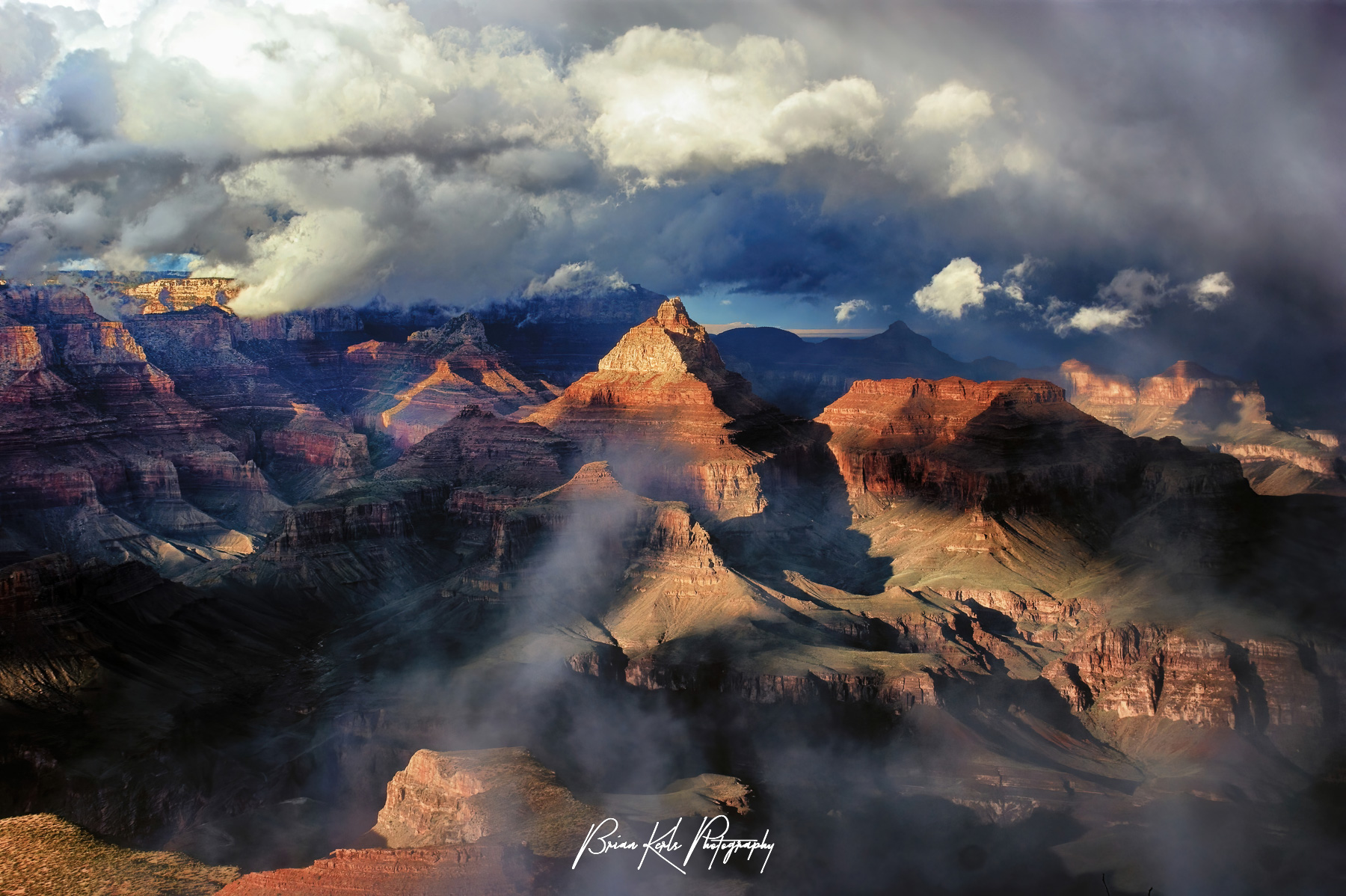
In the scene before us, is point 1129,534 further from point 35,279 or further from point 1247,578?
point 35,279

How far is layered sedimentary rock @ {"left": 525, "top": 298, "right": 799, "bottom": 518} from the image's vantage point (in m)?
138

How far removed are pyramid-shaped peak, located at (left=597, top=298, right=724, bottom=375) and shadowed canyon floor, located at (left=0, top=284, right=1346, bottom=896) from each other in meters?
9.60

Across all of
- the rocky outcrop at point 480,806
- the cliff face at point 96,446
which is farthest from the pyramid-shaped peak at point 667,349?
the rocky outcrop at point 480,806

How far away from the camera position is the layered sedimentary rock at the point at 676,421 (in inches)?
5428

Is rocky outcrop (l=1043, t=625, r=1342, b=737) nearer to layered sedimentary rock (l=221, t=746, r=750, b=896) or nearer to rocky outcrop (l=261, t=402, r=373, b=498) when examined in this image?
layered sedimentary rock (l=221, t=746, r=750, b=896)

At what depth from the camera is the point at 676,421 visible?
495ft

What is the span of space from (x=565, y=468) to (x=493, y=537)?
33.7 metres

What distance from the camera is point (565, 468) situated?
139750 mm

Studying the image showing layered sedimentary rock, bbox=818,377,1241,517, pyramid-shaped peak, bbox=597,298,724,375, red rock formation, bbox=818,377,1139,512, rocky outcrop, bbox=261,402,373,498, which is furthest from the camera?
pyramid-shaped peak, bbox=597,298,724,375

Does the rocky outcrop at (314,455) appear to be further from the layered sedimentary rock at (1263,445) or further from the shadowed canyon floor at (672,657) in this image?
the layered sedimentary rock at (1263,445)

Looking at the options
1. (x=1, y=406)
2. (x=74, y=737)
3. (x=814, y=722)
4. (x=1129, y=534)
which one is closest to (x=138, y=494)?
(x=1, y=406)

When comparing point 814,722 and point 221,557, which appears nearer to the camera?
point 814,722

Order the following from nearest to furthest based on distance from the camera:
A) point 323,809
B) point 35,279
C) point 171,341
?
point 323,809 < point 35,279 < point 171,341

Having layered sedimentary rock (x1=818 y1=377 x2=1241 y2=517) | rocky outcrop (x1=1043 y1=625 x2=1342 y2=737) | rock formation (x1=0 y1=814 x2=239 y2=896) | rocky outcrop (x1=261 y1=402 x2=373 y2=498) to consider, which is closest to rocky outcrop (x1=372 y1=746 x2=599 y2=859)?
rock formation (x1=0 y1=814 x2=239 y2=896)
